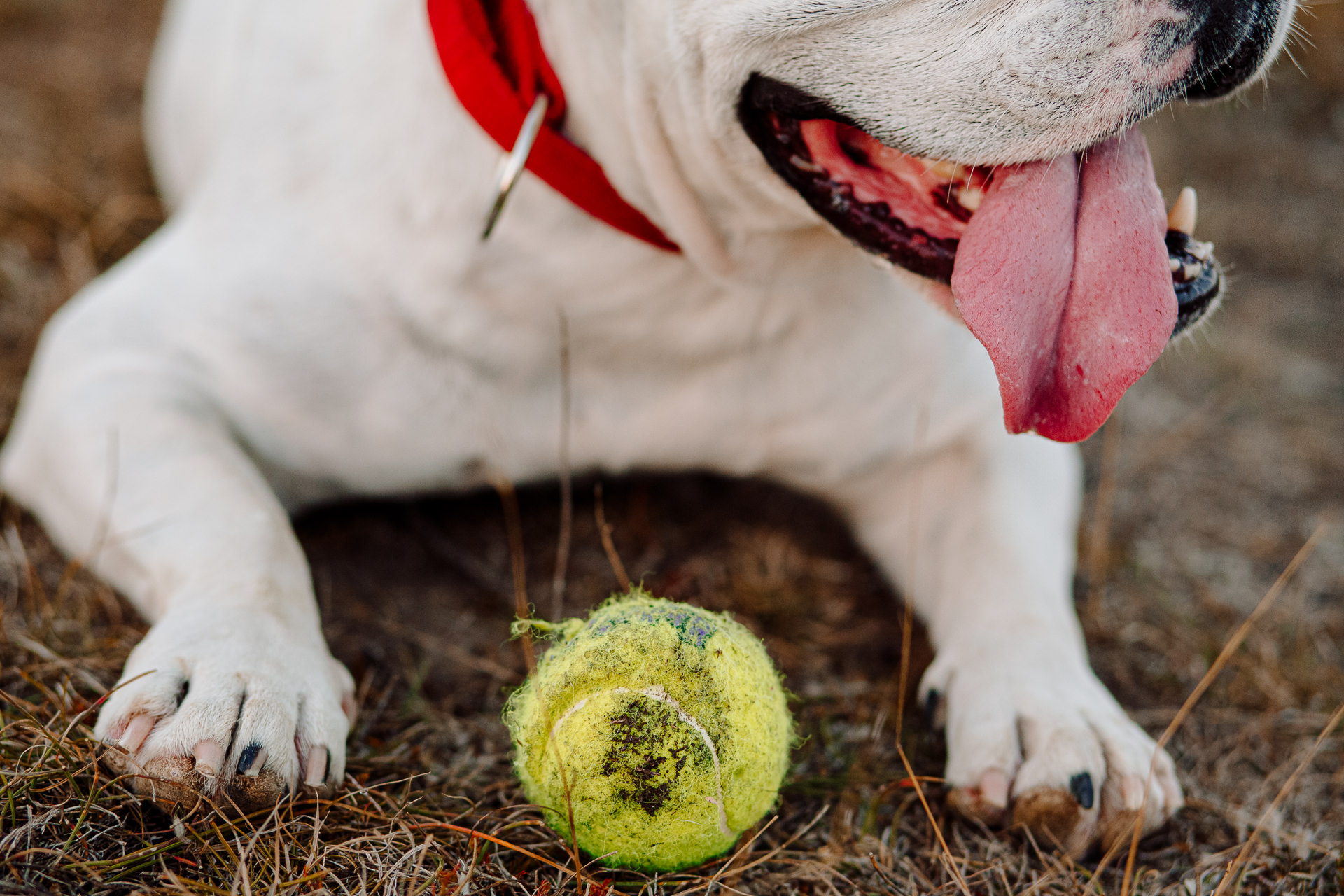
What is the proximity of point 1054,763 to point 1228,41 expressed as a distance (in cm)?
100

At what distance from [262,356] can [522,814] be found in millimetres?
917

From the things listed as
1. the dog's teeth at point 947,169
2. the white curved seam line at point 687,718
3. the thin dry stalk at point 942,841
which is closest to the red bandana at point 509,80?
the dog's teeth at point 947,169

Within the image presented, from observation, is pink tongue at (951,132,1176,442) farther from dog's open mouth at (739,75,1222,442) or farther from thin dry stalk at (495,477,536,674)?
thin dry stalk at (495,477,536,674)

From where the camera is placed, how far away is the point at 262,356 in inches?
77.5

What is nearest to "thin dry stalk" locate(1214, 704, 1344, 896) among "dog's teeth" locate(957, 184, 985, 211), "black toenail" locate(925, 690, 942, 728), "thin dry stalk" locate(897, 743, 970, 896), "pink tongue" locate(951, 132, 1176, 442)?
"thin dry stalk" locate(897, 743, 970, 896)

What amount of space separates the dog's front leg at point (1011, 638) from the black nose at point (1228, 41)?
79 cm

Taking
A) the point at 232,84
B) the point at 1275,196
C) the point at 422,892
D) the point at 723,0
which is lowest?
the point at 1275,196

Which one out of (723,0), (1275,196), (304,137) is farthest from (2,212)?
(1275,196)

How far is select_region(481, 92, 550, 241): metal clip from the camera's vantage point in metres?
1.73

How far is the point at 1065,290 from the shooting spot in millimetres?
1637

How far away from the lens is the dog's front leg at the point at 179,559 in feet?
4.51

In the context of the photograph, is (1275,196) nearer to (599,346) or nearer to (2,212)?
(599,346)

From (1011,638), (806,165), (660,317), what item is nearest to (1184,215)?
(806,165)

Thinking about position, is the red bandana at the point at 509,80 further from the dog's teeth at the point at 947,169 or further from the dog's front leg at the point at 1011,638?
the dog's front leg at the point at 1011,638
